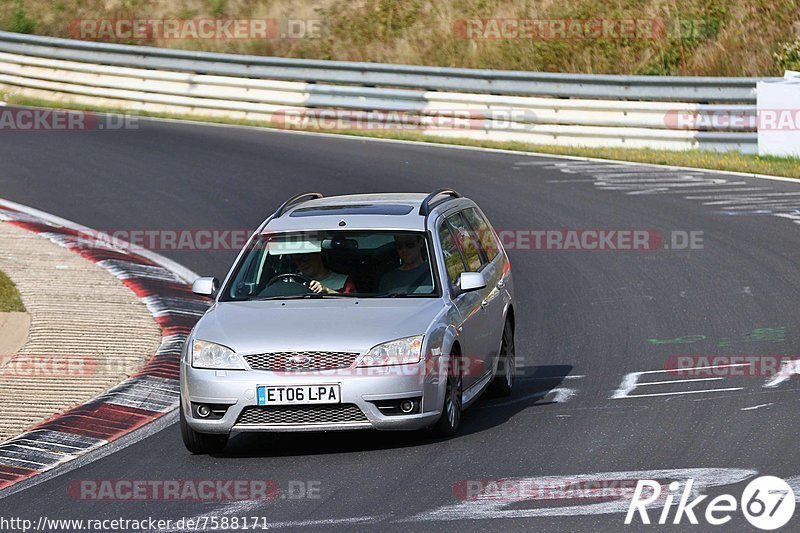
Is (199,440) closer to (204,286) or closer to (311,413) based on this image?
(311,413)

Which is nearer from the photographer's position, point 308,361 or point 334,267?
point 308,361

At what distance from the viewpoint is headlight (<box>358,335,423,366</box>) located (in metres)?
8.61

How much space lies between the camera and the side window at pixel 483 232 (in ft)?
36.2

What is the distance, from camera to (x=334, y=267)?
32.3 ft

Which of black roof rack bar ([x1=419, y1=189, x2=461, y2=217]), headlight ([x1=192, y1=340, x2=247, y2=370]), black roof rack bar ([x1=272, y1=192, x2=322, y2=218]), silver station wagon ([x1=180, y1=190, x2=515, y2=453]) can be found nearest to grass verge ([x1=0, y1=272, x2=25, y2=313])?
black roof rack bar ([x1=272, y1=192, x2=322, y2=218])

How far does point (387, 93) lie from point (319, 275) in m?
15.8

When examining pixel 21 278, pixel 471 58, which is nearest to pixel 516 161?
pixel 471 58

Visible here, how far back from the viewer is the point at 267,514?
7.40 m

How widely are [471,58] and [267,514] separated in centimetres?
2181

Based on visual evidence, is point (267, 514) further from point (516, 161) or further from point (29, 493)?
point (516, 161)

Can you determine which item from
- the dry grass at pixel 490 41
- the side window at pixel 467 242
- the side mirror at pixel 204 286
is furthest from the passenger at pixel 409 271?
the dry grass at pixel 490 41

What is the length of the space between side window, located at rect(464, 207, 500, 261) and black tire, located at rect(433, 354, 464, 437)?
6.36 ft

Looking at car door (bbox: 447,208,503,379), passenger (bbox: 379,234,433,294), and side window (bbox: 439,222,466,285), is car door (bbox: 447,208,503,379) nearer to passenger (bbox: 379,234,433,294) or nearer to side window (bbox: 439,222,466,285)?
side window (bbox: 439,222,466,285)

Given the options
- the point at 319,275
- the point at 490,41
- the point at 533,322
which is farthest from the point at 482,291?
the point at 490,41
